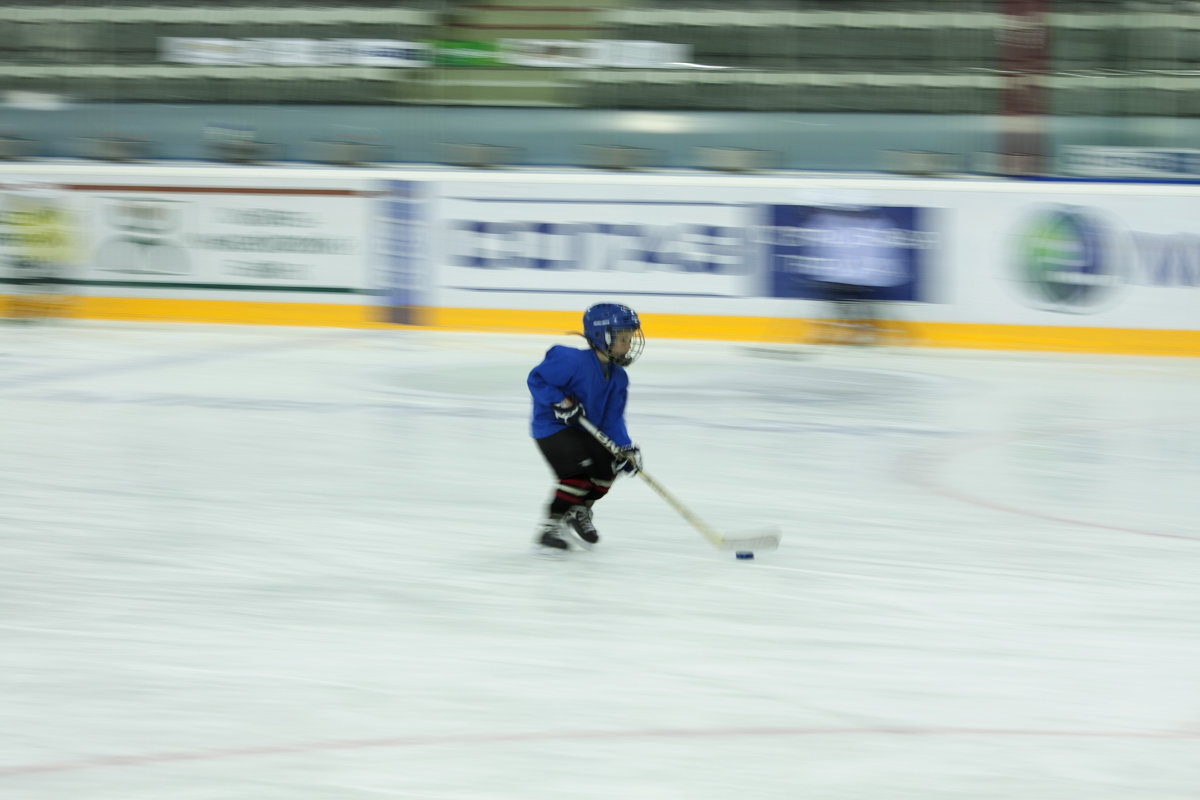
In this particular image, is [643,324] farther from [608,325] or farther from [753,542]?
[608,325]

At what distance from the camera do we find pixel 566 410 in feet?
16.6

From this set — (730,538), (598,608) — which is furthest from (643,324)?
(598,608)

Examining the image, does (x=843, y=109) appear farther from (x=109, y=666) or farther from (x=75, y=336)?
(x=109, y=666)

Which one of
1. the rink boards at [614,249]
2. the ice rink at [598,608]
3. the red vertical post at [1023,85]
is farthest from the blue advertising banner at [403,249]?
the red vertical post at [1023,85]

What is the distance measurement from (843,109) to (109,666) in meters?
11.2

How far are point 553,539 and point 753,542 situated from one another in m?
0.72

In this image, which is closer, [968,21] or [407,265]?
[407,265]

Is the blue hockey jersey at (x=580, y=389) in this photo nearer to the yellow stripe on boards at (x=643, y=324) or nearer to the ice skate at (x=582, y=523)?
the ice skate at (x=582, y=523)

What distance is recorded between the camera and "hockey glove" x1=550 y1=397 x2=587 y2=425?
199 inches

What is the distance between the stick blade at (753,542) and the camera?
5.26 m

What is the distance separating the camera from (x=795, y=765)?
10.6 feet

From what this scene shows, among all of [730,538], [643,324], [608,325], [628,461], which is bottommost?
[643,324]

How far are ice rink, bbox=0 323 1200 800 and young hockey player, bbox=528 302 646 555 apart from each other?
194 millimetres

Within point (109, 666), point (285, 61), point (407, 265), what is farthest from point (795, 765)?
point (285, 61)
